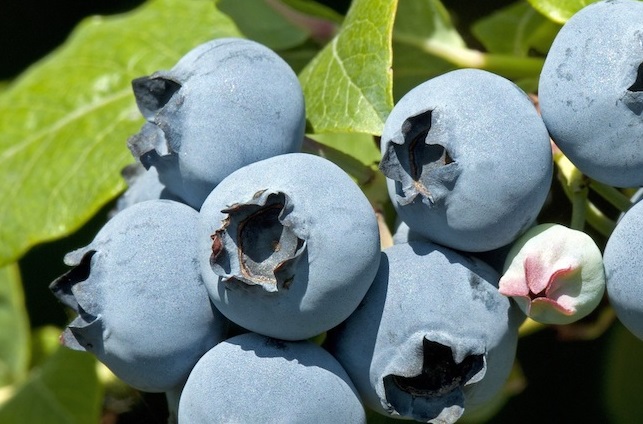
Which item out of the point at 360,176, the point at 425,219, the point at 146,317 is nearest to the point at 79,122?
the point at 360,176

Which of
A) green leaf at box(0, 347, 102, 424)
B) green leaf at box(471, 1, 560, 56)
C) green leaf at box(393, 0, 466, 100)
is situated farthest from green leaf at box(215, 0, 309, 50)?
green leaf at box(0, 347, 102, 424)

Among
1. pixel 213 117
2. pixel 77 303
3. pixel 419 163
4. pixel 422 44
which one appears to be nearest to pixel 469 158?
pixel 419 163

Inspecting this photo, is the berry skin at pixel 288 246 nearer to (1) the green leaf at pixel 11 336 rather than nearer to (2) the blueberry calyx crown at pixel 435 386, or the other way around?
(2) the blueberry calyx crown at pixel 435 386

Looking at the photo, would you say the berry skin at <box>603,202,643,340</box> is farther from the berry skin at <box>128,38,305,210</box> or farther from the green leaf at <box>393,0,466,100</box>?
the green leaf at <box>393,0,466,100</box>

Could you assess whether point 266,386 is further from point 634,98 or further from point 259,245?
point 634,98

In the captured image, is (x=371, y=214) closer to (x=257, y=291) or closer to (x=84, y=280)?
(x=257, y=291)

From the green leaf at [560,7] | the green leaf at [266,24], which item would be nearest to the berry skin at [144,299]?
the green leaf at [560,7]
